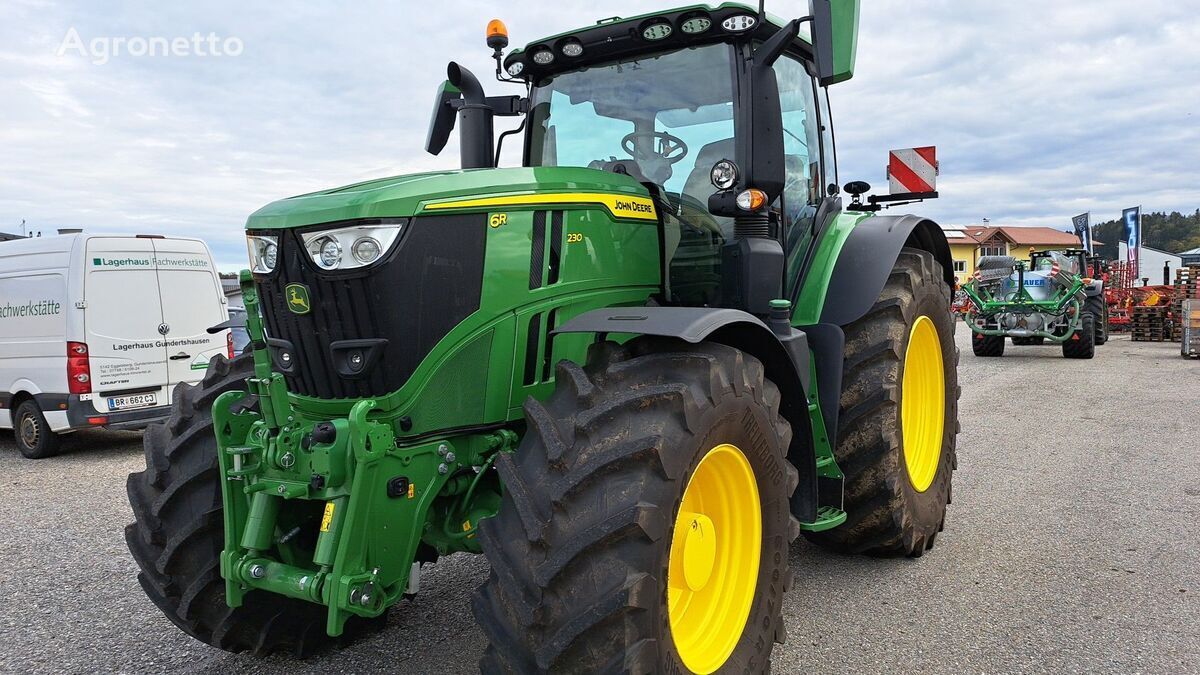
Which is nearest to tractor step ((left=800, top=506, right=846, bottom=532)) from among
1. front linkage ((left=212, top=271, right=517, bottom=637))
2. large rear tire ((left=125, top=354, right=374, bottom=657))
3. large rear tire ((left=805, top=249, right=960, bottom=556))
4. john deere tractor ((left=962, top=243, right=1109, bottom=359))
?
large rear tire ((left=805, top=249, right=960, bottom=556))

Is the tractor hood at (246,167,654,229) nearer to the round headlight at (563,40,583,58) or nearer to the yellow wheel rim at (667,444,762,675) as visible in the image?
the round headlight at (563,40,583,58)

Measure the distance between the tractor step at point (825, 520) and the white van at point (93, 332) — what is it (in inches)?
278

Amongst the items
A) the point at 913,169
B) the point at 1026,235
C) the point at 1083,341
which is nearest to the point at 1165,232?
the point at 1026,235

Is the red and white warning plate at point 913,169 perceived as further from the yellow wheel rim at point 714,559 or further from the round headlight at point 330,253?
the round headlight at point 330,253

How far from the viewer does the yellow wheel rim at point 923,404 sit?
4445mm

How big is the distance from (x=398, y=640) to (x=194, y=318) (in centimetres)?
668

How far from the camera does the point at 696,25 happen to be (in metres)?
3.38

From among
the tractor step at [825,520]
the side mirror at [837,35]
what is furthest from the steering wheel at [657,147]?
the tractor step at [825,520]

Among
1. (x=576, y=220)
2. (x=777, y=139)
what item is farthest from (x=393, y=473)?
(x=777, y=139)

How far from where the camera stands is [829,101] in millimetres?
4418

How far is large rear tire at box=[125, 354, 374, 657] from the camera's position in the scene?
2955 mm

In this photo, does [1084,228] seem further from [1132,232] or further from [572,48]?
[572,48]

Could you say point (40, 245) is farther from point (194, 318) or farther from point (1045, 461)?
point (1045, 461)

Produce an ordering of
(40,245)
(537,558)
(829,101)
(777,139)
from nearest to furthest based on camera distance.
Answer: (537,558) < (777,139) < (829,101) < (40,245)
